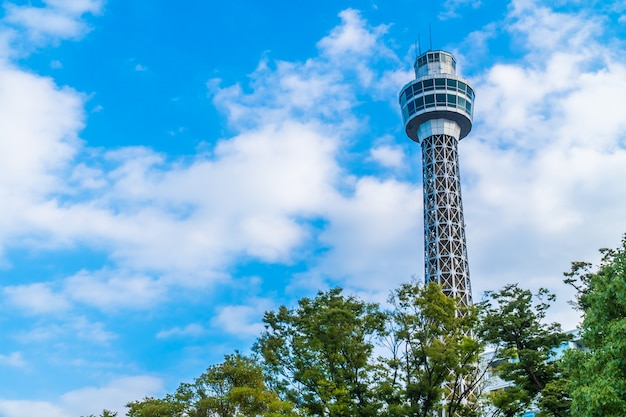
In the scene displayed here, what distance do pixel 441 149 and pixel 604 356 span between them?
2772 inches

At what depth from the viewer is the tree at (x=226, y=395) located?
2736 cm

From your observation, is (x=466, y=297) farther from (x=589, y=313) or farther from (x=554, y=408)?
(x=589, y=313)

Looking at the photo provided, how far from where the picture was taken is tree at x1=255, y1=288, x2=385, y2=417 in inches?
955

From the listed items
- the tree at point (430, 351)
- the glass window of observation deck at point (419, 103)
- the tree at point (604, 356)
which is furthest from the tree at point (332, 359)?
the glass window of observation deck at point (419, 103)

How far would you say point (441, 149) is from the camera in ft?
275

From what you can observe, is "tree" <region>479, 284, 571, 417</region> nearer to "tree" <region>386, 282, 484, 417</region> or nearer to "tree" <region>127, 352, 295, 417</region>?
"tree" <region>386, 282, 484, 417</region>

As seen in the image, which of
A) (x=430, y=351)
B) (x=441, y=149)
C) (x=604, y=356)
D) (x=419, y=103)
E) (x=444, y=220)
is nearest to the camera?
(x=604, y=356)

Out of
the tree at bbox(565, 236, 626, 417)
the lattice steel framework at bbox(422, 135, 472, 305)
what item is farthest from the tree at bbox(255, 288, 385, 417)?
the lattice steel framework at bbox(422, 135, 472, 305)

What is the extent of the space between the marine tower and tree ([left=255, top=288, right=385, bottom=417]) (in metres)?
51.9

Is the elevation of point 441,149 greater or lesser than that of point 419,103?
lesser

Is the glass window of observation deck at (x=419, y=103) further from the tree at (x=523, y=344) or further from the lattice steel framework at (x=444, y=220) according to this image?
the tree at (x=523, y=344)

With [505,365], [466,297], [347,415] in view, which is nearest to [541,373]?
[505,365]

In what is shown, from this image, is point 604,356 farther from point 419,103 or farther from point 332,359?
point 419,103

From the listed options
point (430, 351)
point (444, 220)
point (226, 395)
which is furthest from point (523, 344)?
point (444, 220)
